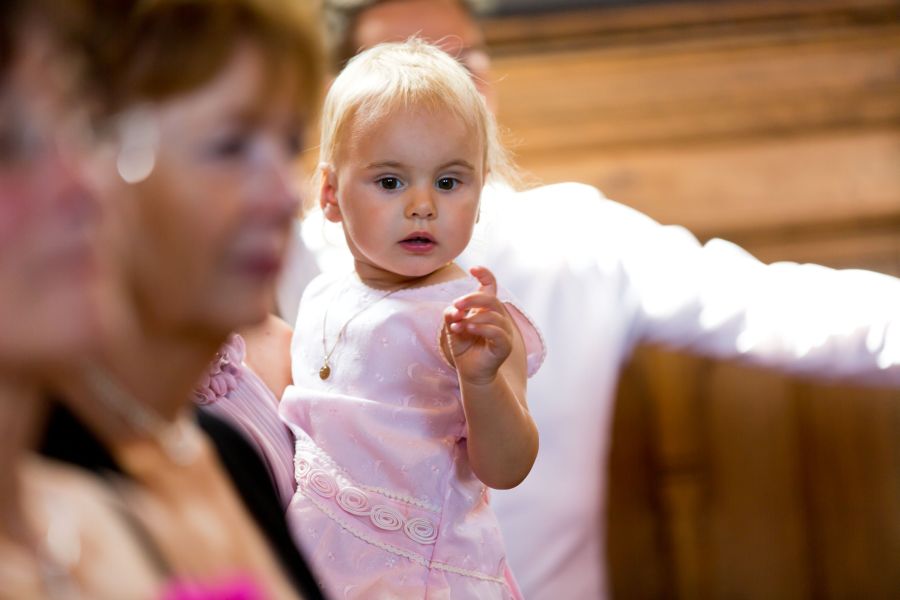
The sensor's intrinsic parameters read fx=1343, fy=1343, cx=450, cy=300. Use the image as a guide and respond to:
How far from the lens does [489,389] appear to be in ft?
3.50

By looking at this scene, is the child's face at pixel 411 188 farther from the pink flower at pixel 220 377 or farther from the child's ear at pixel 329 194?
the pink flower at pixel 220 377

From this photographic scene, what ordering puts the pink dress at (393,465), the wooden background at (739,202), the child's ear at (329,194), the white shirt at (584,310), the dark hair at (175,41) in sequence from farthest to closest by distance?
1. the wooden background at (739,202)
2. the white shirt at (584,310)
3. the child's ear at (329,194)
4. the pink dress at (393,465)
5. the dark hair at (175,41)

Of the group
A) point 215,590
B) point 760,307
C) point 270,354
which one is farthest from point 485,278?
point 760,307

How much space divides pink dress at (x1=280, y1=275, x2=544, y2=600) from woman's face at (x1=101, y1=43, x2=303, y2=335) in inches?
17.9

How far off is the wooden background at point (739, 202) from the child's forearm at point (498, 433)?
1.36 metres

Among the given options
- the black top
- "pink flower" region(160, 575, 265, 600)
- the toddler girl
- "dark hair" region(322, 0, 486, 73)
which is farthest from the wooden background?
"pink flower" region(160, 575, 265, 600)

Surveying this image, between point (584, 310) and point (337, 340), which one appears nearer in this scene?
point (337, 340)

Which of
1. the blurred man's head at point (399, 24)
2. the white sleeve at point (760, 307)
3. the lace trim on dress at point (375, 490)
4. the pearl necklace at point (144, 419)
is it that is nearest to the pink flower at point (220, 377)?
the lace trim on dress at point (375, 490)

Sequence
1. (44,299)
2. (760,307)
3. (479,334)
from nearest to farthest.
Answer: (44,299) < (479,334) < (760,307)

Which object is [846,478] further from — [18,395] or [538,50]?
[18,395]

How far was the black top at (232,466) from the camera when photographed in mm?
757

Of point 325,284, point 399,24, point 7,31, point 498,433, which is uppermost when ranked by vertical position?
point 399,24

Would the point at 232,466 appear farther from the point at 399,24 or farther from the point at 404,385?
the point at 399,24

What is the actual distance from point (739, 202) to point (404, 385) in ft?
4.55
